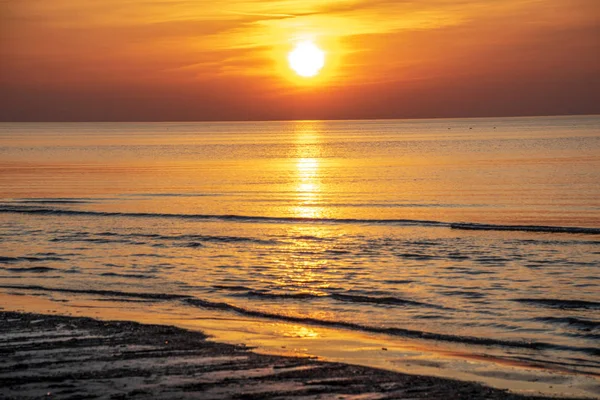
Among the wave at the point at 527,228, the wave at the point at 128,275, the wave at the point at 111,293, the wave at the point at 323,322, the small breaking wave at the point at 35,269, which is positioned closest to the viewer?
the wave at the point at 323,322

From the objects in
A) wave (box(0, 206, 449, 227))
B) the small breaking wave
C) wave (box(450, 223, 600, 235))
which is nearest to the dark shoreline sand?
the small breaking wave

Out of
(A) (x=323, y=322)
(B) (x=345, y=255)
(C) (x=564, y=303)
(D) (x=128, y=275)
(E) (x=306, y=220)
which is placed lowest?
(A) (x=323, y=322)

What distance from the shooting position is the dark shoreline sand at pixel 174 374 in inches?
404

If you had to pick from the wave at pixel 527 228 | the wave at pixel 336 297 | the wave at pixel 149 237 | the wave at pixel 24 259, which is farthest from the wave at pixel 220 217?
the wave at pixel 336 297

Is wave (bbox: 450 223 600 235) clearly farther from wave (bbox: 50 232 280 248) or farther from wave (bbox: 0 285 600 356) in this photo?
wave (bbox: 0 285 600 356)

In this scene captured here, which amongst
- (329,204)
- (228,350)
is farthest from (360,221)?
(228,350)

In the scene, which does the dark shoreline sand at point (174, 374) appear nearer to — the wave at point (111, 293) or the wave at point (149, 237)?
the wave at point (111, 293)

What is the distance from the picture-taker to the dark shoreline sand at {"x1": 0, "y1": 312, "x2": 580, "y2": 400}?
1026 cm

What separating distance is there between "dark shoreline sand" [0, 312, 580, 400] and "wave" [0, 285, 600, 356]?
306 centimetres

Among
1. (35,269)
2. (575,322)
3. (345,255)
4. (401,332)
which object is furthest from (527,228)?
(35,269)

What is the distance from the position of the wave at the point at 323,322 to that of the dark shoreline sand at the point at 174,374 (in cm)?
306

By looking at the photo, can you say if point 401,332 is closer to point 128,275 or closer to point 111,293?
point 111,293

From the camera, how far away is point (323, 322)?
52.8 feet

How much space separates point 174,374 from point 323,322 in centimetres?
539
